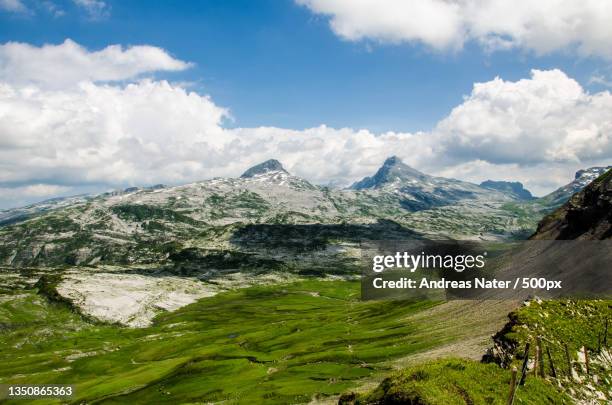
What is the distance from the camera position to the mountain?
11956 centimetres

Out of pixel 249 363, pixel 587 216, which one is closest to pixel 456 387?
pixel 249 363

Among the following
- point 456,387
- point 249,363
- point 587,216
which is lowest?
point 249,363

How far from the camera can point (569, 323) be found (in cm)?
5066

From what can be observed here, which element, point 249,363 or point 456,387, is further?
point 249,363

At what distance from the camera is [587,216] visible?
12875cm

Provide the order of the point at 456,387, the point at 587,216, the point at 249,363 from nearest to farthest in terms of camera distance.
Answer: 1. the point at 456,387
2. the point at 249,363
3. the point at 587,216

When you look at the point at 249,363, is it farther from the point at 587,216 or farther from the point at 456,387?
the point at 587,216

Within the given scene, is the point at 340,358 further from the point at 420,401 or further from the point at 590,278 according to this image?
the point at 420,401

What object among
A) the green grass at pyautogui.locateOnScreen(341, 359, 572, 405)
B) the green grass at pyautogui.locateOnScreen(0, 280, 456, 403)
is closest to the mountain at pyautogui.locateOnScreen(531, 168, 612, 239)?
the green grass at pyautogui.locateOnScreen(0, 280, 456, 403)

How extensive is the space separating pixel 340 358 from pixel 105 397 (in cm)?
5395

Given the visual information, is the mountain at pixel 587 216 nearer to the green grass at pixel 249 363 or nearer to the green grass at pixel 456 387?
the green grass at pixel 249 363

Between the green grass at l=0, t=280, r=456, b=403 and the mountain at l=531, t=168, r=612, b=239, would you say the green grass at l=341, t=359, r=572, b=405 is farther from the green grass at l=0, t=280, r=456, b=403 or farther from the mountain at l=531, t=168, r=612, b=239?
the mountain at l=531, t=168, r=612, b=239

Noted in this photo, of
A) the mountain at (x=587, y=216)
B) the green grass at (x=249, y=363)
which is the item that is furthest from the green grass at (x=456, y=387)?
the mountain at (x=587, y=216)

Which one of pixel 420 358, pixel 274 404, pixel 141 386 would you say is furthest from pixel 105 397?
pixel 420 358
